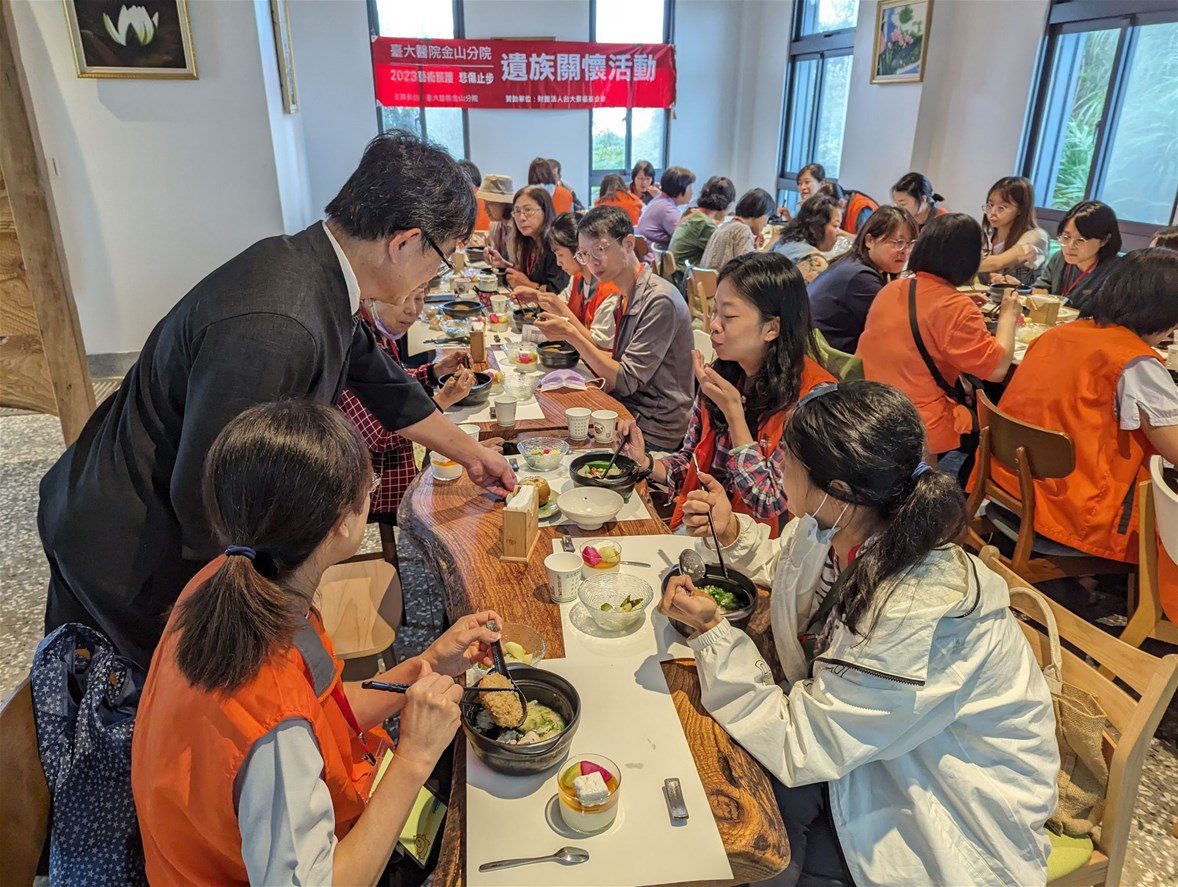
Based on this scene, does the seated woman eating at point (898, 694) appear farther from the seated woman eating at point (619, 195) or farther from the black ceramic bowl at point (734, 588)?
the seated woman eating at point (619, 195)

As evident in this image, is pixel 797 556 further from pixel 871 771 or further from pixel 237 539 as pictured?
pixel 237 539

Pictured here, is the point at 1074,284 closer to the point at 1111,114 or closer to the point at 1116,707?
the point at 1111,114

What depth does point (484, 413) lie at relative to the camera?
2.53 m

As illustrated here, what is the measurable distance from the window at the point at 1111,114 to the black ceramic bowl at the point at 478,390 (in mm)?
5044

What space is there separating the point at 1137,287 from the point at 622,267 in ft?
5.61

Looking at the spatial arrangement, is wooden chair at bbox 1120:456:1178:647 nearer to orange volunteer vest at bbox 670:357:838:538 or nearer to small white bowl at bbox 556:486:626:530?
orange volunteer vest at bbox 670:357:838:538

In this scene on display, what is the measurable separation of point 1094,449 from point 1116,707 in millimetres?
1361

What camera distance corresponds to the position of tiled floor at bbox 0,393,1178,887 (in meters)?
1.90

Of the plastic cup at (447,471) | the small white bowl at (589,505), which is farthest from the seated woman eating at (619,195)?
the small white bowl at (589,505)

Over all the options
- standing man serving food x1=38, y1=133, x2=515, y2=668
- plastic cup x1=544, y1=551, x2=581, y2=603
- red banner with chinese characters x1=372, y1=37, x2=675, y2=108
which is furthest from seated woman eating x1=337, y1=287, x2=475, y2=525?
red banner with chinese characters x1=372, y1=37, x2=675, y2=108

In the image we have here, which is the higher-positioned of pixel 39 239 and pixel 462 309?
pixel 39 239

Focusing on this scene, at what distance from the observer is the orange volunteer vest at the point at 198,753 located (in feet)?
2.98

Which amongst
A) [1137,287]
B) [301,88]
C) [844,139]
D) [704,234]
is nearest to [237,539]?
[1137,287]

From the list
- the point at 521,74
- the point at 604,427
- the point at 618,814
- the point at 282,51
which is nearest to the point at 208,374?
the point at 618,814
